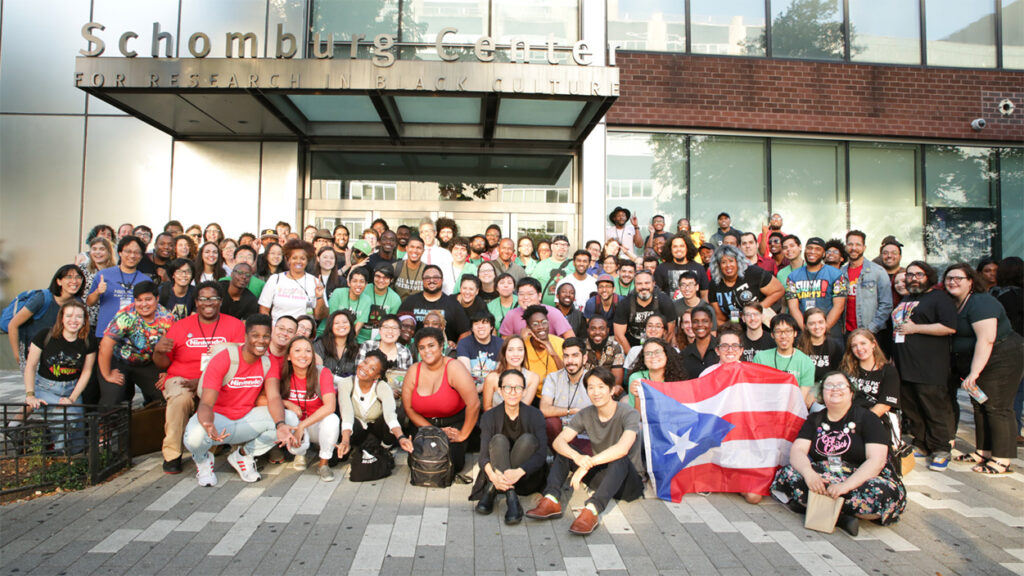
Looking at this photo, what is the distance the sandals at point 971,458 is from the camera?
6179mm

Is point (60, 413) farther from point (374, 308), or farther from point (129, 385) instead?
point (374, 308)

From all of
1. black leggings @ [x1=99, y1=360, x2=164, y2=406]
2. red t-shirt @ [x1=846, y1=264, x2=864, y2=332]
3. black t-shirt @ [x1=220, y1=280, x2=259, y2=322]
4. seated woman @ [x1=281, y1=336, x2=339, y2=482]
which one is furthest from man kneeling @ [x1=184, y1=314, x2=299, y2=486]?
red t-shirt @ [x1=846, y1=264, x2=864, y2=332]

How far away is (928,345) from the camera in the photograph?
20.9ft

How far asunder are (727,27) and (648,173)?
344 centimetres

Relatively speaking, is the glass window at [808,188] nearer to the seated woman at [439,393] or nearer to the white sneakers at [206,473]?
the seated woman at [439,393]

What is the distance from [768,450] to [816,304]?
2.77 metres

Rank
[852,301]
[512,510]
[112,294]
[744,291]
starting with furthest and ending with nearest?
1. [744,291]
2. [852,301]
3. [112,294]
4. [512,510]

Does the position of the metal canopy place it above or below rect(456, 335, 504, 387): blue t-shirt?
above

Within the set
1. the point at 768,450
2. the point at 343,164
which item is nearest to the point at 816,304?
the point at 768,450

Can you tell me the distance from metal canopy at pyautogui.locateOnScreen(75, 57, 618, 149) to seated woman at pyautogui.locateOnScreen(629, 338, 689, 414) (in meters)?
4.99

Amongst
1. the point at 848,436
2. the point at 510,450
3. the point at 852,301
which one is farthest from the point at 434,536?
the point at 852,301

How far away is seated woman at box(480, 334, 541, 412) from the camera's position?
5770 mm

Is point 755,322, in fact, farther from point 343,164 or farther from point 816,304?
point 343,164

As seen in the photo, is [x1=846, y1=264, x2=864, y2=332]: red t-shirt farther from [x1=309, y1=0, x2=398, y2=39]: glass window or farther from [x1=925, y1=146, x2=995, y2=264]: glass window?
[x1=309, y1=0, x2=398, y2=39]: glass window
